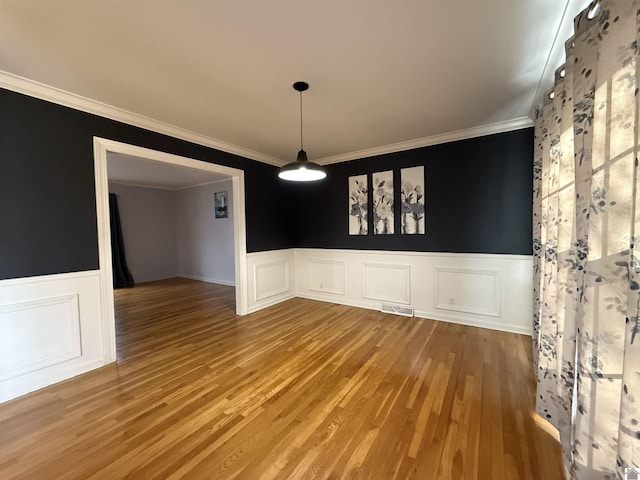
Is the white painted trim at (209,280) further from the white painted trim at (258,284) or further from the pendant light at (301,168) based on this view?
the pendant light at (301,168)

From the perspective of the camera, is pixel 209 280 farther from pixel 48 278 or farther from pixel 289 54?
pixel 289 54

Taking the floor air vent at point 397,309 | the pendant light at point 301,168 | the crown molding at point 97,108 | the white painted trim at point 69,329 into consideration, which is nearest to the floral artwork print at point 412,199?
the floor air vent at point 397,309

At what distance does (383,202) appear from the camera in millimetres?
4117

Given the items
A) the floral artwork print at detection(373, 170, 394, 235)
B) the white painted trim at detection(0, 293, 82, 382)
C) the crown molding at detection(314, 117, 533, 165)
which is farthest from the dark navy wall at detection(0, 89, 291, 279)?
the floral artwork print at detection(373, 170, 394, 235)

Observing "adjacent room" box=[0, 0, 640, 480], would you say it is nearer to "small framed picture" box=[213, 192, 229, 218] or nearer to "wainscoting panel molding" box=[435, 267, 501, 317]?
"wainscoting panel molding" box=[435, 267, 501, 317]

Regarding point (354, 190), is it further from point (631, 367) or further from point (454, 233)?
point (631, 367)

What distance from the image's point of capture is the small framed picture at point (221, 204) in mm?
6477

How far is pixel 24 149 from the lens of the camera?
2.17 m

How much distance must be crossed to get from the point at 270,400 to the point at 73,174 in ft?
9.04

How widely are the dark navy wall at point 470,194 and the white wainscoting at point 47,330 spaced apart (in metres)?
3.54

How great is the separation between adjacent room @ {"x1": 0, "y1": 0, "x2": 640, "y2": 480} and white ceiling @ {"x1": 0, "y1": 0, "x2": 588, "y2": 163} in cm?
2

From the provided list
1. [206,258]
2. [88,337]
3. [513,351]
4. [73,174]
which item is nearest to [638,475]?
[513,351]

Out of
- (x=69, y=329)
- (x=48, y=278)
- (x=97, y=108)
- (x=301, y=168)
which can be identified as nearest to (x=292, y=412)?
(x=301, y=168)

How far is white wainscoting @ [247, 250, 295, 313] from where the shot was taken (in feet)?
13.8
